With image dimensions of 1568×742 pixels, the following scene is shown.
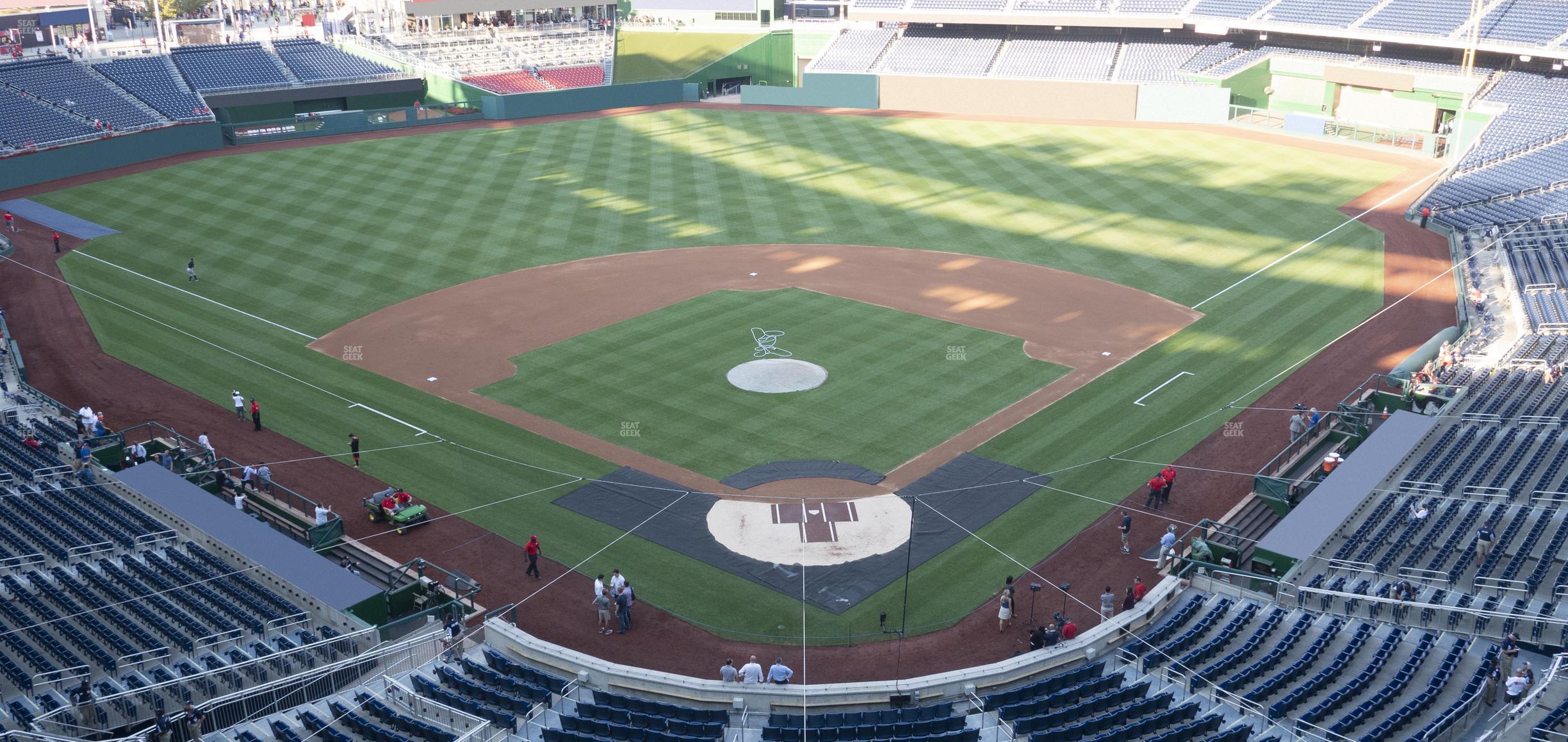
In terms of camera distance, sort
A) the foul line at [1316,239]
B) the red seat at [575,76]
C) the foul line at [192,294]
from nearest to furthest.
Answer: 1. the foul line at [192,294]
2. the foul line at [1316,239]
3. the red seat at [575,76]

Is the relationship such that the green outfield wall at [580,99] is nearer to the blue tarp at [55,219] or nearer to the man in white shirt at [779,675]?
the blue tarp at [55,219]

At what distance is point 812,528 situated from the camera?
85.5 ft

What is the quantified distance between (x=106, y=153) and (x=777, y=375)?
1601 inches

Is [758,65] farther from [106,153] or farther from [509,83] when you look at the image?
[106,153]

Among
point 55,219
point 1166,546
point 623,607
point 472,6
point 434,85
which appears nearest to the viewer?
point 623,607

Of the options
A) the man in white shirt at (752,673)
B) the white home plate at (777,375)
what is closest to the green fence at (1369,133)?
the white home plate at (777,375)

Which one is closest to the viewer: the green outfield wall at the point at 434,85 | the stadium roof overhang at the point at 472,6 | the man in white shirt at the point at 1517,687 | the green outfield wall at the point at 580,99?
the man in white shirt at the point at 1517,687

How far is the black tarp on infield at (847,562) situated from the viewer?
24.2 meters

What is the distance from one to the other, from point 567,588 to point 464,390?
36.2 feet

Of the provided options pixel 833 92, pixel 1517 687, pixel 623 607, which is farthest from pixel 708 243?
pixel 1517 687

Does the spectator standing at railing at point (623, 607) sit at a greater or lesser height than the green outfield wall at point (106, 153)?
lesser

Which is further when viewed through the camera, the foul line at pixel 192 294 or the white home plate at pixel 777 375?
the foul line at pixel 192 294

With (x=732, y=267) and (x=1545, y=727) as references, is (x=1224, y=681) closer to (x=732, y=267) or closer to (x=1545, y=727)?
(x=1545, y=727)

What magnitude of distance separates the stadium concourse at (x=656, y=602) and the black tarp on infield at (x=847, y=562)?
70.0 inches
